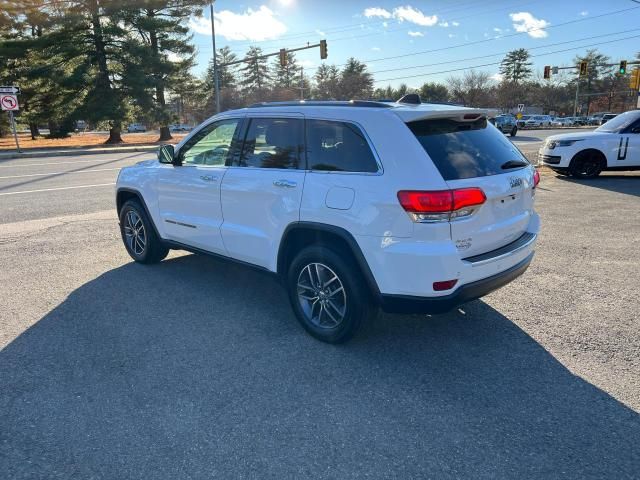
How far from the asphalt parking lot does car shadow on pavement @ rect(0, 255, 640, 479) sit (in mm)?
12

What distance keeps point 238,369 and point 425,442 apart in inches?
55.5

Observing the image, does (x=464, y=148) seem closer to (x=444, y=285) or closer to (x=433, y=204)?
(x=433, y=204)

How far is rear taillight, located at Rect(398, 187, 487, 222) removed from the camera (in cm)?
306

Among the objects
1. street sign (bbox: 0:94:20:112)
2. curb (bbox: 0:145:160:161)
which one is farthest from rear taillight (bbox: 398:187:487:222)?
curb (bbox: 0:145:160:161)

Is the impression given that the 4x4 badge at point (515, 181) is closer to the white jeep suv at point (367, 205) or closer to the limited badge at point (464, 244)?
the white jeep suv at point (367, 205)

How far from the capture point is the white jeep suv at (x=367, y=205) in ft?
10.3

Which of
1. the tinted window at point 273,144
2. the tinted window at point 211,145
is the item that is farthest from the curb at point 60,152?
the tinted window at point 273,144

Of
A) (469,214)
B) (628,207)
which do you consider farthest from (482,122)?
(628,207)

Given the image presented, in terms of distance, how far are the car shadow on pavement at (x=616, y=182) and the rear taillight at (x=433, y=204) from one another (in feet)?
29.5

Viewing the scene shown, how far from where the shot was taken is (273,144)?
4.07 metres

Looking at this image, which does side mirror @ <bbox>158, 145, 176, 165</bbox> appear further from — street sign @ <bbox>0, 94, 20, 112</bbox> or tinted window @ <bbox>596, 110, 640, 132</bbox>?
street sign @ <bbox>0, 94, 20, 112</bbox>

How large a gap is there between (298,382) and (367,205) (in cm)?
129

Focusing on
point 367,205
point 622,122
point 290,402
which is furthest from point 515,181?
point 622,122

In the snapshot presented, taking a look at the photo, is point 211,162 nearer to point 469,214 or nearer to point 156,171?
point 156,171
